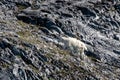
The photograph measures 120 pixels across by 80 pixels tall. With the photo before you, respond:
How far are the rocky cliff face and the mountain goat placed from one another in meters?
0.45

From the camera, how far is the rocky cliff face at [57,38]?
57062mm

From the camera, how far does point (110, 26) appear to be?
237 feet

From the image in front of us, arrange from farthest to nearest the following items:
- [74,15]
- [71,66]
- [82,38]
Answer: [74,15], [82,38], [71,66]

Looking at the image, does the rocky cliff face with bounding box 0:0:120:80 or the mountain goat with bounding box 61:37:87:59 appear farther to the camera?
the mountain goat with bounding box 61:37:87:59

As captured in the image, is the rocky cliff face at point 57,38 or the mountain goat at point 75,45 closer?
the rocky cliff face at point 57,38

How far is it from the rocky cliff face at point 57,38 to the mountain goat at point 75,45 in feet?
1.48

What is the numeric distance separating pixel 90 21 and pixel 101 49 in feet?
23.5

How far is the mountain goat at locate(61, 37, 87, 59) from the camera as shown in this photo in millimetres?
63797

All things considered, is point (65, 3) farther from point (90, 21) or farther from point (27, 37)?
point (27, 37)

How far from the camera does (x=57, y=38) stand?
65.5 metres

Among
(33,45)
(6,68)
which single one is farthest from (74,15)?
(6,68)

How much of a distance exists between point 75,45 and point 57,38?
2.96 meters

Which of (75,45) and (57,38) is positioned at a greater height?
(57,38)

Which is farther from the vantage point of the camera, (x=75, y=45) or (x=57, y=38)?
(x=57, y=38)
